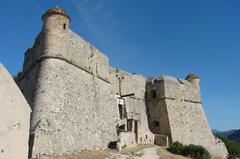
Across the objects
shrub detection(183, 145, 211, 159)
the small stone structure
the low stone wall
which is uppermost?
the small stone structure

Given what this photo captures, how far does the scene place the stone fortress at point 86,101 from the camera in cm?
1631

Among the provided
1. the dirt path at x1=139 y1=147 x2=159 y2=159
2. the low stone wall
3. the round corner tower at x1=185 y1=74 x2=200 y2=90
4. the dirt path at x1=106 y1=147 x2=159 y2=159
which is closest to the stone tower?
the dirt path at x1=106 y1=147 x2=159 y2=159

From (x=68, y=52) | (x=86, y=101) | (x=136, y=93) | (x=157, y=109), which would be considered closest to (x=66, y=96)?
(x=86, y=101)

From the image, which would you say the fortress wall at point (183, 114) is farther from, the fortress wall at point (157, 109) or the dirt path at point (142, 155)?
the dirt path at point (142, 155)

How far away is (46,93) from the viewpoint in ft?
55.0

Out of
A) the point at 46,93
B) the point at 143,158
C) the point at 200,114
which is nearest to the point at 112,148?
the point at 143,158

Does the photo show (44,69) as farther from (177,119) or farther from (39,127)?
(177,119)

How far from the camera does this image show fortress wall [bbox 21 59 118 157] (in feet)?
50.9

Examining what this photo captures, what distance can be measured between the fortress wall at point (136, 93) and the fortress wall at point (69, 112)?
3.55m

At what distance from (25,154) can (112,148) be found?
1192cm

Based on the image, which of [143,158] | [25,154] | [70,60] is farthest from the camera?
[70,60]

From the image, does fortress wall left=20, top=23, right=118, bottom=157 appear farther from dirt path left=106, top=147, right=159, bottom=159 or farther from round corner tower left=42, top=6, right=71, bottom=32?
dirt path left=106, top=147, right=159, bottom=159

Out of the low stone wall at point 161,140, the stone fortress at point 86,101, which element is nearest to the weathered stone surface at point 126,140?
the stone fortress at point 86,101

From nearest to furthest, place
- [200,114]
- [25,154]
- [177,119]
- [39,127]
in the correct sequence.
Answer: [25,154]
[39,127]
[177,119]
[200,114]
